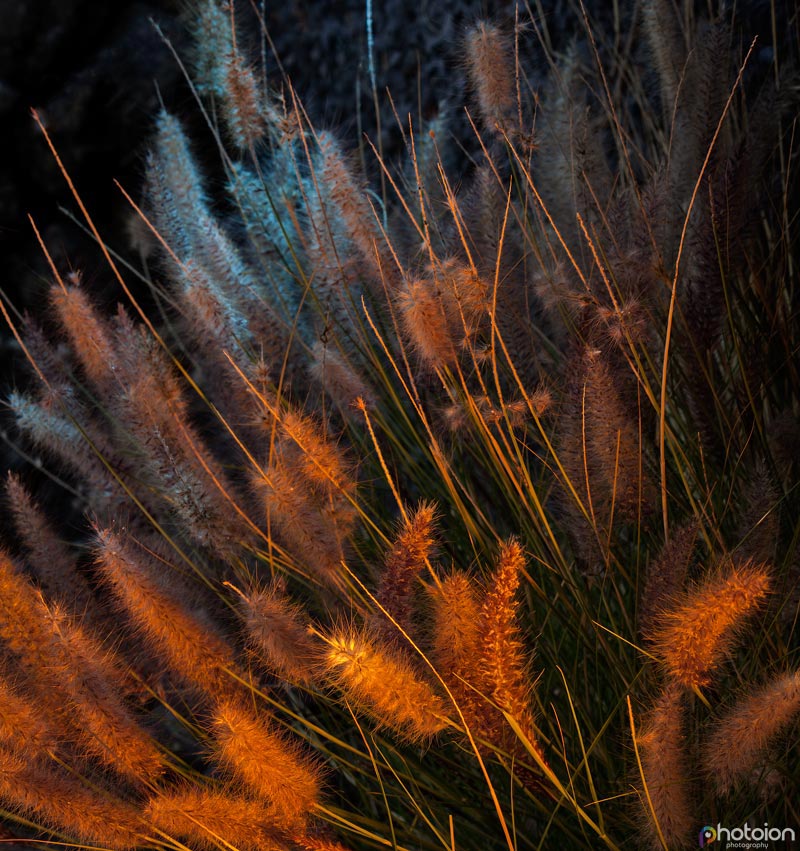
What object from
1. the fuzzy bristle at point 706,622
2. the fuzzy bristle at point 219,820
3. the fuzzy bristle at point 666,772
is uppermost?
the fuzzy bristle at point 706,622

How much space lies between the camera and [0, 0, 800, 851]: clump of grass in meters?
0.66

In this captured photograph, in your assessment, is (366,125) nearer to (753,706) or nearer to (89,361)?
(89,361)

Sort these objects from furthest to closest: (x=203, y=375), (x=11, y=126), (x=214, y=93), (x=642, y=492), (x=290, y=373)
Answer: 1. (x=11, y=126)
2. (x=214, y=93)
3. (x=203, y=375)
4. (x=290, y=373)
5. (x=642, y=492)

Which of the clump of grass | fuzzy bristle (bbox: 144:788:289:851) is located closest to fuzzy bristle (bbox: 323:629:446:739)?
the clump of grass

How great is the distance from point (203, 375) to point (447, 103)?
1.81 feet

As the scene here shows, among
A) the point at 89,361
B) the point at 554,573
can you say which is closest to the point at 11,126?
the point at 89,361

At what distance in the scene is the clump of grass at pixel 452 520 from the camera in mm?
657

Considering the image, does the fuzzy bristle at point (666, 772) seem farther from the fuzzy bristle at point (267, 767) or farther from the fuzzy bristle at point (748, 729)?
the fuzzy bristle at point (267, 767)

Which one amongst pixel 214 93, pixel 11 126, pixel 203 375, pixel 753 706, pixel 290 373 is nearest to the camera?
pixel 753 706

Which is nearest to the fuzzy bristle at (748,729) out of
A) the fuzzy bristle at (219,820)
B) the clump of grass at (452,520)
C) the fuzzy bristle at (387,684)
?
the clump of grass at (452,520)

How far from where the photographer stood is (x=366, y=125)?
143cm

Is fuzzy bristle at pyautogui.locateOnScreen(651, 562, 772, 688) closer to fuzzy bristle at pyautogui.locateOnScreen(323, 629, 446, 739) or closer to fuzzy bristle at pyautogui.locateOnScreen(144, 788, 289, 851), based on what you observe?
fuzzy bristle at pyautogui.locateOnScreen(323, 629, 446, 739)

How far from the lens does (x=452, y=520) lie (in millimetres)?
1011

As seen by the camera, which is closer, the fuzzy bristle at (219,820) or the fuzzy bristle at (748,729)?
the fuzzy bristle at (748,729)
